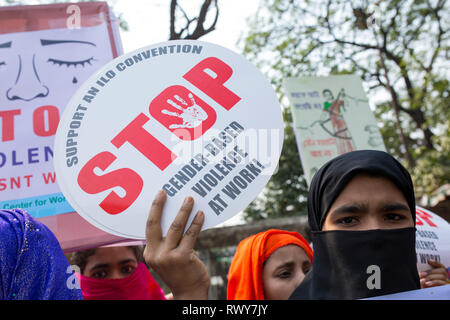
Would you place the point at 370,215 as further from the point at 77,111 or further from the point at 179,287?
the point at 77,111

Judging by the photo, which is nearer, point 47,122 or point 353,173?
point 353,173

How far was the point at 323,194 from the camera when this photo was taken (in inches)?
49.3

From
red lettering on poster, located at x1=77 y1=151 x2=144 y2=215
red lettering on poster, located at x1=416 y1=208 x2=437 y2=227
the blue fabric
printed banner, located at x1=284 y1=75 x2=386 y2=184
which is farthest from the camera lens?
printed banner, located at x1=284 y1=75 x2=386 y2=184

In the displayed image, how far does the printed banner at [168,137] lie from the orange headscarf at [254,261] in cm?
94

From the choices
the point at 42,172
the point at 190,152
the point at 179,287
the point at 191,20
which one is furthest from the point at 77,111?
the point at 191,20

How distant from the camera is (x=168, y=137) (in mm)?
952

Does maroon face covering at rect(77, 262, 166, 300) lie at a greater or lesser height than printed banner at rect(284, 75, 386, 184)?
lesser

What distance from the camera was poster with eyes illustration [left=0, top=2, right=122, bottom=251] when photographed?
4.75 feet

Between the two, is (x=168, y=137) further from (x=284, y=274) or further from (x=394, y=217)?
(x=284, y=274)

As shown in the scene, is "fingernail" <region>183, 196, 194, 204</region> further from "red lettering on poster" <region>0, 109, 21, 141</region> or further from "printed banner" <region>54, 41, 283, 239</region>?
"red lettering on poster" <region>0, 109, 21, 141</region>

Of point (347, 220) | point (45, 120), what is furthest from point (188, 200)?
point (45, 120)

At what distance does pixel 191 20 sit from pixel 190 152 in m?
1.55

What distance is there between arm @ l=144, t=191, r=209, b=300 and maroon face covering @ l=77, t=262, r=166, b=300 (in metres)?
1.11

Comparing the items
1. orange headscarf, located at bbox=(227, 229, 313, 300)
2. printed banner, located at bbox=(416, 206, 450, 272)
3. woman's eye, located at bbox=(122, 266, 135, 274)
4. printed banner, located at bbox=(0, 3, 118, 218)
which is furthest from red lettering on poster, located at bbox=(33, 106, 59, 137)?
printed banner, located at bbox=(416, 206, 450, 272)
